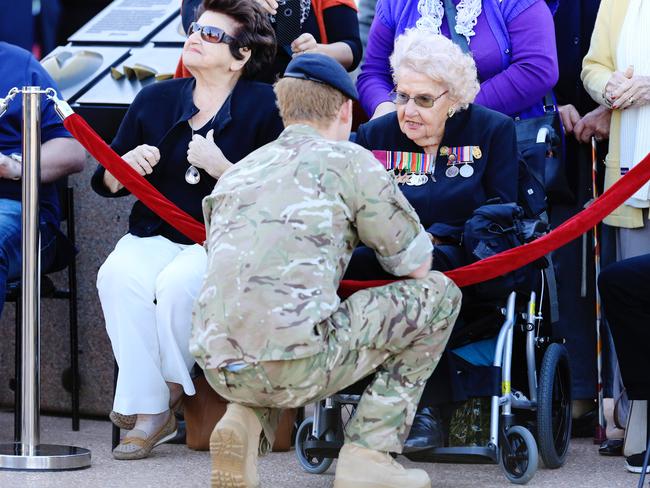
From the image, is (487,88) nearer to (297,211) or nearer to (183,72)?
(183,72)

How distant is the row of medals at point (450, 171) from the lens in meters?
5.02

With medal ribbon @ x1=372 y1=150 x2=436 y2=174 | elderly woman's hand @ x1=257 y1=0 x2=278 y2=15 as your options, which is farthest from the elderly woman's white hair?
elderly woman's hand @ x1=257 y1=0 x2=278 y2=15

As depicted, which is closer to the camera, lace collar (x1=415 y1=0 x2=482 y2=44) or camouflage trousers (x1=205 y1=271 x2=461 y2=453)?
camouflage trousers (x1=205 y1=271 x2=461 y2=453)

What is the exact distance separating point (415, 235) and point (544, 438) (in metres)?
1.17

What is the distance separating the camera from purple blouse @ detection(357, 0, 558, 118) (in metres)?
5.58

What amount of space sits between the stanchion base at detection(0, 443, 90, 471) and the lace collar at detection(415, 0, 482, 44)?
2348 mm

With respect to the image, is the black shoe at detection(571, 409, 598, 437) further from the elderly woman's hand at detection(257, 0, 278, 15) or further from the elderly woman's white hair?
the elderly woman's hand at detection(257, 0, 278, 15)

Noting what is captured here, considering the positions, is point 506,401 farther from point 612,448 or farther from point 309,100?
point 309,100

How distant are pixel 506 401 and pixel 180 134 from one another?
181 centimetres

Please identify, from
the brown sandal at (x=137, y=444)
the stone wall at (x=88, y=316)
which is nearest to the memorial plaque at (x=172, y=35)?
the stone wall at (x=88, y=316)

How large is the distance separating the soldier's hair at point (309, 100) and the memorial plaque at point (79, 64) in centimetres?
243

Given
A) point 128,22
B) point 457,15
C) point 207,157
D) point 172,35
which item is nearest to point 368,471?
point 207,157

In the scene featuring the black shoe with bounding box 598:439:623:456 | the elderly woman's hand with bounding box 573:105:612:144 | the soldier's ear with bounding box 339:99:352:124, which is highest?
the elderly woman's hand with bounding box 573:105:612:144

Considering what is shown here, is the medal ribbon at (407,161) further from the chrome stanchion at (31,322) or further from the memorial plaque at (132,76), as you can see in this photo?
the memorial plaque at (132,76)
